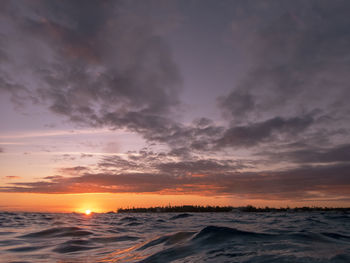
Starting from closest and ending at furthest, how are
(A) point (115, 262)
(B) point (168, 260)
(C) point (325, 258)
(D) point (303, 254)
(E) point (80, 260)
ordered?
(C) point (325, 258) → (D) point (303, 254) → (B) point (168, 260) → (A) point (115, 262) → (E) point (80, 260)

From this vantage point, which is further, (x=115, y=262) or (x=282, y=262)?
(x=115, y=262)

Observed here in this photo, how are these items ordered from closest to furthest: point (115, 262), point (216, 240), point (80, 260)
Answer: point (115, 262) → point (80, 260) → point (216, 240)

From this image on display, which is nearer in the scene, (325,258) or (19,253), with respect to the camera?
(325,258)

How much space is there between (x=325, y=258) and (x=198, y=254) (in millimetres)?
3137

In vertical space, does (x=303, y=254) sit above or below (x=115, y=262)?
above

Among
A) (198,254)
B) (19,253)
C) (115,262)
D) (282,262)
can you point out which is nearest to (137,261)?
(115,262)

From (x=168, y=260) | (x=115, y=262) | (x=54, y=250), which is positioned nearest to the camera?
(x=168, y=260)

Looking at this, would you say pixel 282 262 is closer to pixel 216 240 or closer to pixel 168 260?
pixel 168 260

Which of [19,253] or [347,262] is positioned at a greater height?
[347,262]

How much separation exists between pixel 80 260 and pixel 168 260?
3008mm

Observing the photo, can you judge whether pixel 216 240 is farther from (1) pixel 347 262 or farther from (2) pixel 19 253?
(2) pixel 19 253

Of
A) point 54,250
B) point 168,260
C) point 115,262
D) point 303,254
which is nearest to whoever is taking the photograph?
point 303,254

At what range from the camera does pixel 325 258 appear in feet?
18.6

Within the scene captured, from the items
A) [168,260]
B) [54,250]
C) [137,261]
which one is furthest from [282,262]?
[54,250]
